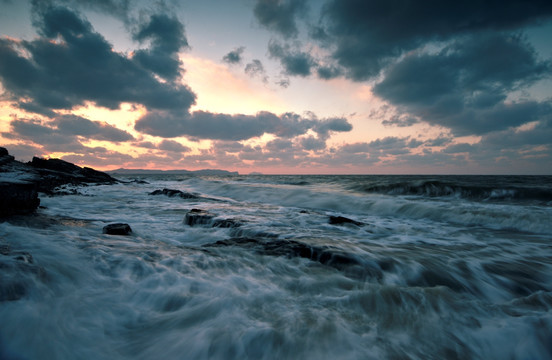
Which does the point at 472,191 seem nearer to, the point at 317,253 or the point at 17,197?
the point at 317,253

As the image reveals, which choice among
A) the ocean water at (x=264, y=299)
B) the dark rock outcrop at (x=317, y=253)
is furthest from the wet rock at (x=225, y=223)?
the dark rock outcrop at (x=317, y=253)

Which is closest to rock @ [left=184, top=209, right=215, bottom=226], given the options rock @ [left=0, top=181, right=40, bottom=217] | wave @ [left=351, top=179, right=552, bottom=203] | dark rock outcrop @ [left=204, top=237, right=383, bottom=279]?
dark rock outcrop @ [left=204, top=237, right=383, bottom=279]

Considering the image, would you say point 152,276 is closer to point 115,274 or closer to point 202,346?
point 115,274

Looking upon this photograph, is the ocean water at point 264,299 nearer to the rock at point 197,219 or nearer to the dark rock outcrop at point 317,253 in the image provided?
the dark rock outcrop at point 317,253

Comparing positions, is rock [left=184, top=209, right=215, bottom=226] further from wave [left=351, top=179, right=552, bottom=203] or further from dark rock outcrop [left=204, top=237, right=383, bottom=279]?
wave [left=351, top=179, right=552, bottom=203]

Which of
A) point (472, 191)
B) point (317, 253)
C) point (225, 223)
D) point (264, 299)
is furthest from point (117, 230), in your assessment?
point (472, 191)

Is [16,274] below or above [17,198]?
below

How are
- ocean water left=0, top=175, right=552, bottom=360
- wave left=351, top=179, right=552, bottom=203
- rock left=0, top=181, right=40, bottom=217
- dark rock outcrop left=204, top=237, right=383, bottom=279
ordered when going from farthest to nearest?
wave left=351, top=179, right=552, bottom=203
rock left=0, top=181, right=40, bottom=217
dark rock outcrop left=204, top=237, right=383, bottom=279
ocean water left=0, top=175, right=552, bottom=360

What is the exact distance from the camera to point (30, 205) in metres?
5.73

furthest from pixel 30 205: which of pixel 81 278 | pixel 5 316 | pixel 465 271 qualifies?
pixel 465 271

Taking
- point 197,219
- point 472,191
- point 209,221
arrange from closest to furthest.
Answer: point 209,221, point 197,219, point 472,191

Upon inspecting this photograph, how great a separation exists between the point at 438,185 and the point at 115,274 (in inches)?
729

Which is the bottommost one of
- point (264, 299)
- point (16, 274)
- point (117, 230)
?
point (264, 299)

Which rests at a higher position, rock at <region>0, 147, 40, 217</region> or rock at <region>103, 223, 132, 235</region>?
rock at <region>0, 147, 40, 217</region>
